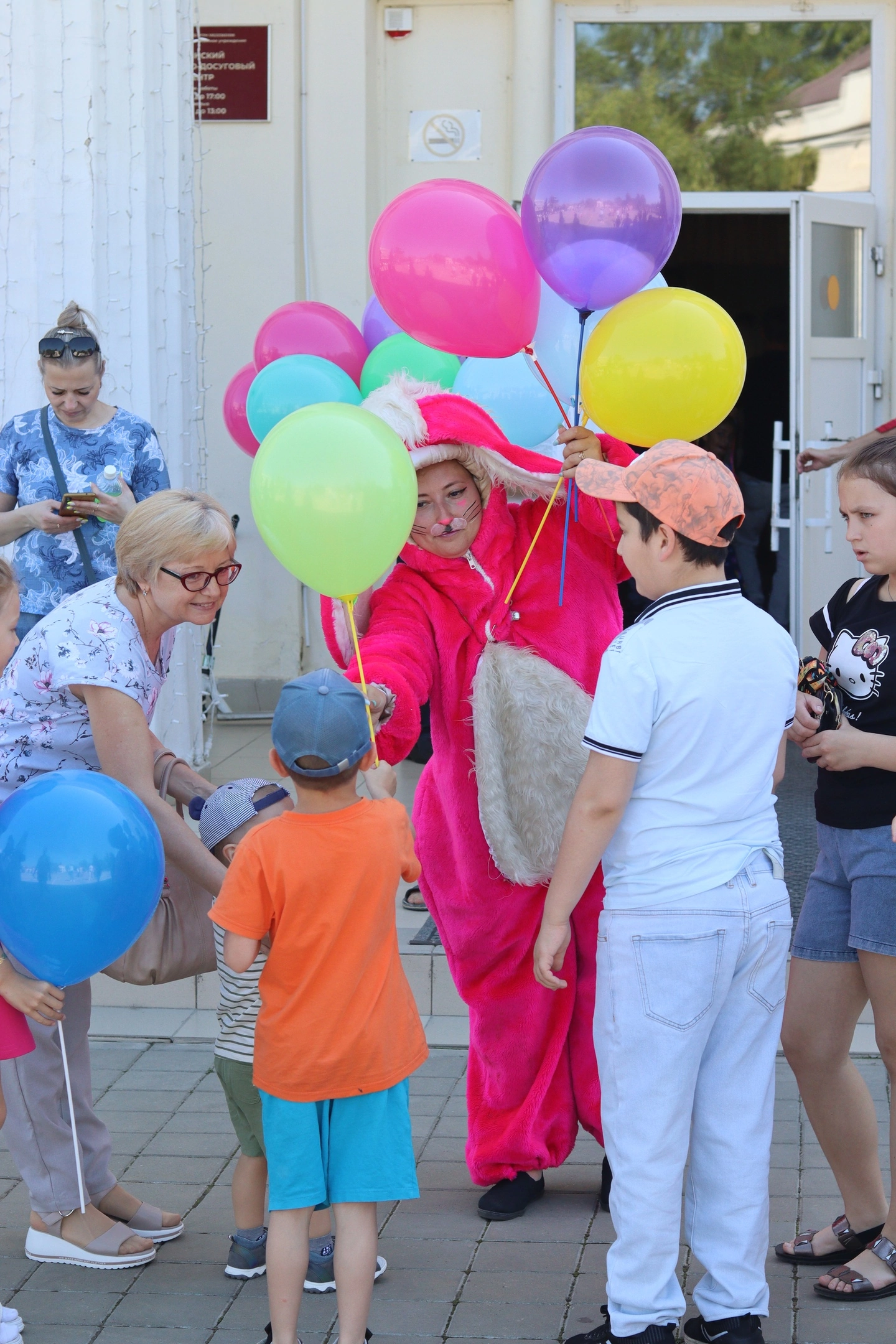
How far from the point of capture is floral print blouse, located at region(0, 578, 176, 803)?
2639mm

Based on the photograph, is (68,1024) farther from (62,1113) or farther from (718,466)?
(718,466)

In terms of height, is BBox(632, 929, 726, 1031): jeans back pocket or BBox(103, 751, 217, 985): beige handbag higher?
BBox(632, 929, 726, 1031): jeans back pocket

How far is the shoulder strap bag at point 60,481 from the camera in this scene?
420cm

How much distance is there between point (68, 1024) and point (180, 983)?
134 centimetres

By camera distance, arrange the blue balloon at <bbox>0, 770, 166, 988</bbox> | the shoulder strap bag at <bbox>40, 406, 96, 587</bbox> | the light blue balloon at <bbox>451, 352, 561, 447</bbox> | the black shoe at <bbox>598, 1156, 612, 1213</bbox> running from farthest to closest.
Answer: the shoulder strap bag at <bbox>40, 406, 96, 587</bbox> < the light blue balloon at <bbox>451, 352, 561, 447</bbox> < the black shoe at <bbox>598, 1156, 612, 1213</bbox> < the blue balloon at <bbox>0, 770, 166, 988</bbox>

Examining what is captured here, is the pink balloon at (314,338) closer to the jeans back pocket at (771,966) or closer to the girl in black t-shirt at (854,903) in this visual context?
the girl in black t-shirt at (854,903)

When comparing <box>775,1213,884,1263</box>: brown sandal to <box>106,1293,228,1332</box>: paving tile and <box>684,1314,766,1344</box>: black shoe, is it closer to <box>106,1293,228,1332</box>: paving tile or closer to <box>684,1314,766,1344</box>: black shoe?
<box>684,1314,766,1344</box>: black shoe

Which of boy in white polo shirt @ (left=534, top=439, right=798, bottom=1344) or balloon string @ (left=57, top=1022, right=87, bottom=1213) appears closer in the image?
boy in white polo shirt @ (left=534, top=439, right=798, bottom=1344)

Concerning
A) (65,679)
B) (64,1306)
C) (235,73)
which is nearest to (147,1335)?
(64,1306)

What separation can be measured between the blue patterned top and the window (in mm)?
A: 3770

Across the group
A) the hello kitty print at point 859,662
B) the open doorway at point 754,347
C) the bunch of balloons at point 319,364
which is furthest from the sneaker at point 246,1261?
the open doorway at point 754,347

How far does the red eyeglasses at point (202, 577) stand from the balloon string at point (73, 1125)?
33.8 inches

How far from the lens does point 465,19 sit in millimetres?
6961

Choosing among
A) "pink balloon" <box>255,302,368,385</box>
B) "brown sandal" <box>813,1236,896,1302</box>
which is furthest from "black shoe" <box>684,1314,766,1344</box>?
"pink balloon" <box>255,302,368,385</box>
